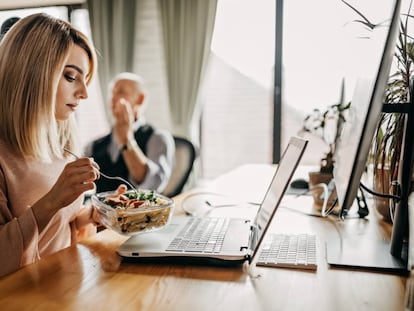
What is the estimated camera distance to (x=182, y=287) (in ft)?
2.39

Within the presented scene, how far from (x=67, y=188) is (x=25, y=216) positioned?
109 millimetres

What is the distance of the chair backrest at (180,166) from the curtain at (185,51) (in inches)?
29.7

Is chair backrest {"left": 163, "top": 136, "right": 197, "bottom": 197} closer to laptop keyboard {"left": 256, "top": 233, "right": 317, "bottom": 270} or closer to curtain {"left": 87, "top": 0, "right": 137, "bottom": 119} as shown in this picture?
curtain {"left": 87, "top": 0, "right": 137, "bottom": 119}

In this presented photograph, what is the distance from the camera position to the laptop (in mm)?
781

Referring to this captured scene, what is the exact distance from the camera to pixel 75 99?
1.19 metres

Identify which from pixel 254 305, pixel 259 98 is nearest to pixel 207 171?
pixel 259 98

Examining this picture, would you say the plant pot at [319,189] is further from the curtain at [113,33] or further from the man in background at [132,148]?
the curtain at [113,33]

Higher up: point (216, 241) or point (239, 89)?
point (239, 89)

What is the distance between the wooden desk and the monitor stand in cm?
3

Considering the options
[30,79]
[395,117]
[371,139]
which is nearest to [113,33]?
[30,79]

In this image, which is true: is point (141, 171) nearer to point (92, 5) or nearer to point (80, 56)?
point (80, 56)

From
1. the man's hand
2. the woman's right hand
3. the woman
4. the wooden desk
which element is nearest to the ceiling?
the man's hand

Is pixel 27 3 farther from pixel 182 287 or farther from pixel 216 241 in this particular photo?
pixel 182 287

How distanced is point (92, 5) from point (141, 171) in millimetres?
1799
